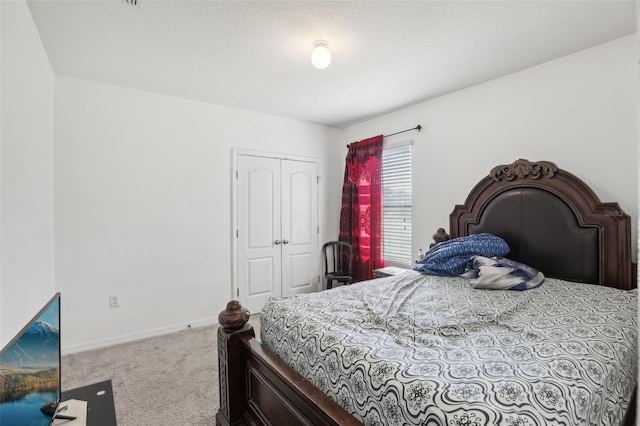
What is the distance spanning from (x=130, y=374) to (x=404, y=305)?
7.44ft

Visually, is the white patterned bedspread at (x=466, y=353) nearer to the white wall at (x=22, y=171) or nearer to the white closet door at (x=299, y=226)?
the white wall at (x=22, y=171)

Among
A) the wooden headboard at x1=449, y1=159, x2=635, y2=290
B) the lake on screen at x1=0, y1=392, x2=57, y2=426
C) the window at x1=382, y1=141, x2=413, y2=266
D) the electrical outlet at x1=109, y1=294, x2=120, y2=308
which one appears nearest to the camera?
the lake on screen at x1=0, y1=392, x2=57, y2=426

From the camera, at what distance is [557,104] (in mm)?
2535

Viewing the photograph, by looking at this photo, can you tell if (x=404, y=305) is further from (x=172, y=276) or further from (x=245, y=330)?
(x=172, y=276)

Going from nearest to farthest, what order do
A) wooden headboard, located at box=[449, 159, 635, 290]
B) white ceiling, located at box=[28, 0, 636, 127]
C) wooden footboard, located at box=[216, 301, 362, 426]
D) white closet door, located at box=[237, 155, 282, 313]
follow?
wooden footboard, located at box=[216, 301, 362, 426] < white ceiling, located at box=[28, 0, 636, 127] < wooden headboard, located at box=[449, 159, 635, 290] < white closet door, located at box=[237, 155, 282, 313]

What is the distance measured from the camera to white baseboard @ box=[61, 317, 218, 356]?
2.85m

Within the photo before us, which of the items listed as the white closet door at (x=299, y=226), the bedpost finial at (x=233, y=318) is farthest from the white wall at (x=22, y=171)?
the white closet door at (x=299, y=226)

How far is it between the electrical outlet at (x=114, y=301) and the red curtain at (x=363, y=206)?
282cm

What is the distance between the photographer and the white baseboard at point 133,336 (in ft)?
9.36

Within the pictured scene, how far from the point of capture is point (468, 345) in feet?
3.92

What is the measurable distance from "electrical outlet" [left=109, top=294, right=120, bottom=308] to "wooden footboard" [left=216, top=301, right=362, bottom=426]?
78.1 inches

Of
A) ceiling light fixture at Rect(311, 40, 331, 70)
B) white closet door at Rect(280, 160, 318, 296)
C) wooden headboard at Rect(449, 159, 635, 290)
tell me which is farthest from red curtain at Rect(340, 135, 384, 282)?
ceiling light fixture at Rect(311, 40, 331, 70)

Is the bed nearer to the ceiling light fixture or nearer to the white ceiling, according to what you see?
the white ceiling

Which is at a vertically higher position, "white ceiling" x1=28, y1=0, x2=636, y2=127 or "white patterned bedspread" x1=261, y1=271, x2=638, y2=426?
"white ceiling" x1=28, y1=0, x2=636, y2=127
